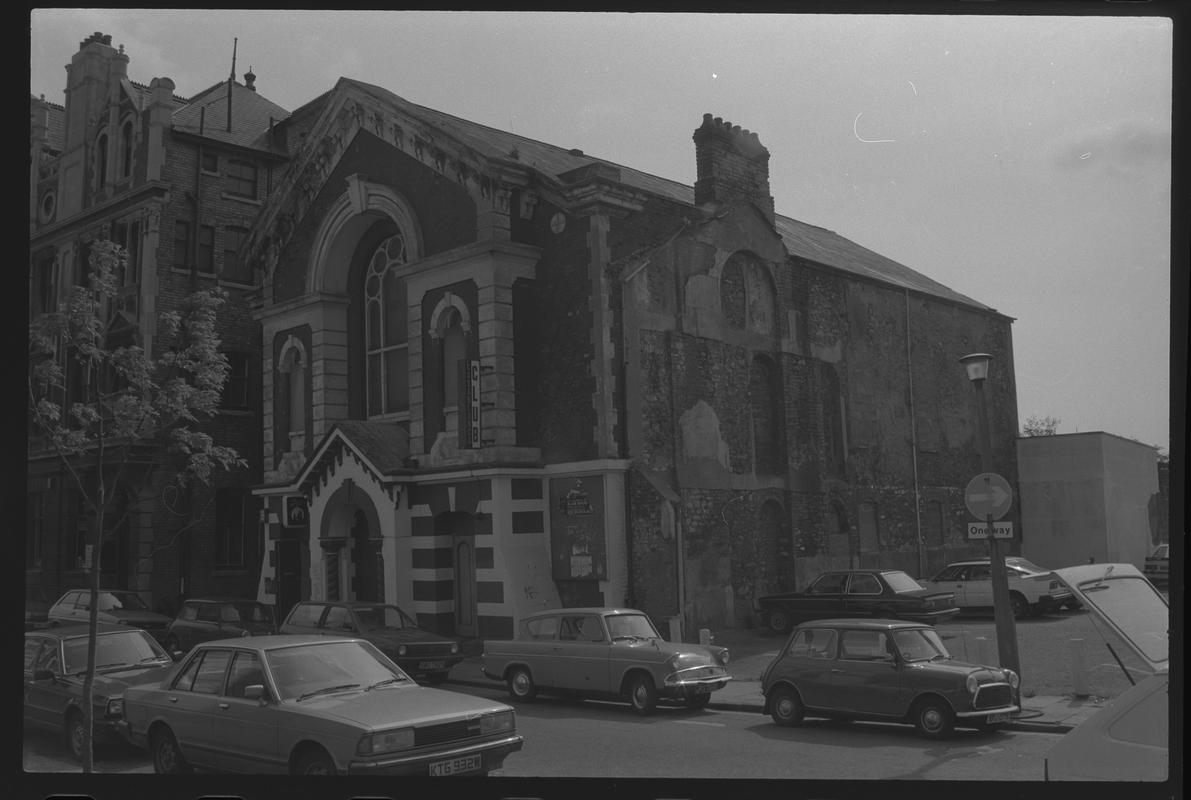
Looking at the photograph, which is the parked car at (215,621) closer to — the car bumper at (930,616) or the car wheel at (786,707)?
the car wheel at (786,707)

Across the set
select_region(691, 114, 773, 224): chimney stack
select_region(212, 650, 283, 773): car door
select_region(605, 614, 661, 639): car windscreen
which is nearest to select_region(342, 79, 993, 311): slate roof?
select_region(691, 114, 773, 224): chimney stack

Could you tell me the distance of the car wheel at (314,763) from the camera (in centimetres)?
846

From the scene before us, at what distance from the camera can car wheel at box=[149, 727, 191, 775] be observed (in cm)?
960

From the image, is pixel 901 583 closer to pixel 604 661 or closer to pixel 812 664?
pixel 812 664

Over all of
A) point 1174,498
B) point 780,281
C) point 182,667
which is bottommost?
point 182,667

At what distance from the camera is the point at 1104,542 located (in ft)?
46.1

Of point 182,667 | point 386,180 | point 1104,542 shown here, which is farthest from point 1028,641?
point 386,180

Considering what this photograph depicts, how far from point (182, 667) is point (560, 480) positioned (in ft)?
31.5

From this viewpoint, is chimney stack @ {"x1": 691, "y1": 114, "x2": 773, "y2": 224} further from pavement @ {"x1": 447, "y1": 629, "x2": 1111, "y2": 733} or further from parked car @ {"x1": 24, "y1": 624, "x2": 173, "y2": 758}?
parked car @ {"x1": 24, "y1": 624, "x2": 173, "y2": 758}

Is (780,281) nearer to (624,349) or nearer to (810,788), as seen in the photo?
(624,349)

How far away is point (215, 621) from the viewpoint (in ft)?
55.7

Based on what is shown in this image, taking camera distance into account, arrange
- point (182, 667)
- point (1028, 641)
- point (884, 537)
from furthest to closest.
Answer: point (884, 537)
point (1028, 641)
point (182, 667)

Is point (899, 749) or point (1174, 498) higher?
point (1174, 498)

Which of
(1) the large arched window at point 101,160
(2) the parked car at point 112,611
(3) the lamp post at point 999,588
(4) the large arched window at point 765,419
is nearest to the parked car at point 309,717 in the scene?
(2) the parked car at point 112,611
